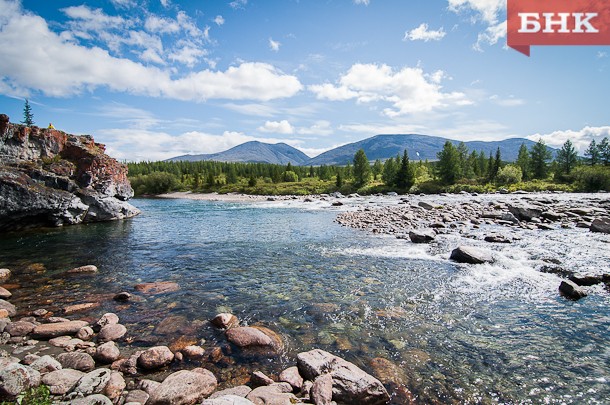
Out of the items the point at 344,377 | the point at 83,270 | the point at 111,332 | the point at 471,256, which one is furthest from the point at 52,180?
the point at 471,256

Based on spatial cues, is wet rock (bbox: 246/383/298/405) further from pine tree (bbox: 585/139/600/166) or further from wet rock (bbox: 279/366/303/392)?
pine tree (bbox: 585/139/600/166)

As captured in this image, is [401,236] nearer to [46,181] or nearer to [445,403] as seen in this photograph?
[445,403]

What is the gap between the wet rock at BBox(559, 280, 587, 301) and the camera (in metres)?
11.0

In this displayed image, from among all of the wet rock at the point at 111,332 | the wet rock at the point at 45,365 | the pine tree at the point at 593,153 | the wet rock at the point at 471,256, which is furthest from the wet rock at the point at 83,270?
the pine tree at the point at 593,153

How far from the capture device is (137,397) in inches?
233

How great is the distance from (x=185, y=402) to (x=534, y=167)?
415ft

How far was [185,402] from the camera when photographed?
Result: 5719 millimetres

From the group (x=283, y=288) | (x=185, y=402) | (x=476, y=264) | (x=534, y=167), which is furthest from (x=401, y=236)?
(x=534, y=167)

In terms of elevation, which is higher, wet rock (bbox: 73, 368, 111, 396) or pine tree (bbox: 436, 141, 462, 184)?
pine tree (bbox: 436, 141, 462, 184)

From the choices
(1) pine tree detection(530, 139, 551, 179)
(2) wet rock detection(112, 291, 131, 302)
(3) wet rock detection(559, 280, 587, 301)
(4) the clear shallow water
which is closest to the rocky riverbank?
(4) the clear shallow water

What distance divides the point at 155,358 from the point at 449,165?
325ft

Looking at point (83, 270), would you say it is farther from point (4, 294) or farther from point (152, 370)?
point (152, 370)

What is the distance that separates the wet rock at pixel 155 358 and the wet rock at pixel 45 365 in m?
1.73

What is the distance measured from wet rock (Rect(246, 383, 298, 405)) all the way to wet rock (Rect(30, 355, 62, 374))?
468 cm
